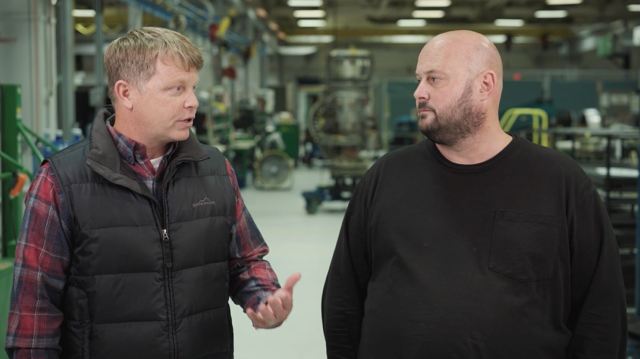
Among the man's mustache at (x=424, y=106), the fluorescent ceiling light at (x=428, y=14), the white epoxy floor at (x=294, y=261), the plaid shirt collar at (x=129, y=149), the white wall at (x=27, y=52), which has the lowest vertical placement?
the white epoxy floor at (x=294, y=261)

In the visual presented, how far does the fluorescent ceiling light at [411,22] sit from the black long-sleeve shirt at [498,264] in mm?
21277

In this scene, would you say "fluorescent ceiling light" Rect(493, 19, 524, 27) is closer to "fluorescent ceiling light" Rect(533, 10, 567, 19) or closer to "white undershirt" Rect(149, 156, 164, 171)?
"fluorescent ceiling light" Rect(533, 10, 567, 19)

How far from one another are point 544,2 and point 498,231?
18572mm

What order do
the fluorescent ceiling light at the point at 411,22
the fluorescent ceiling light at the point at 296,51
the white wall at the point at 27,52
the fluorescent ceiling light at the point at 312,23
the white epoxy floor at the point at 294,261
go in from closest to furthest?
the white epoxy floor at the point at 294,261, the white wall at the point at 27,52, the fluorescent ceiling light at the point at 411,22, the fluorescent ceiling light at the point at 312,23, the fluorescent ceiling light at the point at 296,51

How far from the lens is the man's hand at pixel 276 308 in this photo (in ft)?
5.49

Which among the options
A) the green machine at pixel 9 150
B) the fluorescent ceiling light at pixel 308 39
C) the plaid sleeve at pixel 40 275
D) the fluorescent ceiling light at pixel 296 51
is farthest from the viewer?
the fluorescent ceiling light at pixel 308 39

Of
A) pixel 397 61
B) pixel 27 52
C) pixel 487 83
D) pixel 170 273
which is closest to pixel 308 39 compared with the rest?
pixel 397 61

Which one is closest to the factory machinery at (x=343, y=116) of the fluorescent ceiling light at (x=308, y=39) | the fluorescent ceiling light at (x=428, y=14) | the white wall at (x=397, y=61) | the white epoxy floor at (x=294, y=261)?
the white epoxy floor at (x=294, y=261)

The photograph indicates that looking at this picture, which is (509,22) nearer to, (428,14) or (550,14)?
(550,14)

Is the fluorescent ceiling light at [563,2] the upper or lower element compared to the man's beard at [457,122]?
upper

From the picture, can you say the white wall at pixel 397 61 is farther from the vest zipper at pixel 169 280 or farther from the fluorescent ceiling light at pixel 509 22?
the vest zipper at pixel 169 280

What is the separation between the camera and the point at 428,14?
68.1ft

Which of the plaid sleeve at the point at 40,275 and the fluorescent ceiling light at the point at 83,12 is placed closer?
the plaid sleeve at the point at 40,275

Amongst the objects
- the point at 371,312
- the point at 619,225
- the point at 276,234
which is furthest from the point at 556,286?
the point at 276,234
